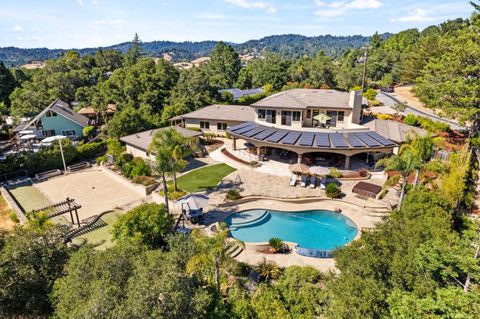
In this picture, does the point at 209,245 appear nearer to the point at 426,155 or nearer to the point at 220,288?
the point at 220,288

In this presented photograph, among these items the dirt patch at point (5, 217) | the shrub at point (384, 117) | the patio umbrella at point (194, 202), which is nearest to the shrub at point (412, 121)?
the shrub at point (384, 117)

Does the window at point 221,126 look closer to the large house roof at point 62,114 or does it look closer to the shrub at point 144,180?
the shrub at point 144,180

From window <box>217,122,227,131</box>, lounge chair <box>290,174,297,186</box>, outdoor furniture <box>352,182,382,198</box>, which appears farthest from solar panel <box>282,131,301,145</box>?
window <box>217,122,227,131</box>

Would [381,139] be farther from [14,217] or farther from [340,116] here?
[14,217]

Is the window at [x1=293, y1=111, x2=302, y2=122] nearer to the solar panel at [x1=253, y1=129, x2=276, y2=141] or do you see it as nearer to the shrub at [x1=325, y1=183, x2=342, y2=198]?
the solar panel at [x1=253, y1=129, x2=276, y2=141]

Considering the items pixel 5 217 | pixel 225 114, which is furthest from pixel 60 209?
pixel 225 114

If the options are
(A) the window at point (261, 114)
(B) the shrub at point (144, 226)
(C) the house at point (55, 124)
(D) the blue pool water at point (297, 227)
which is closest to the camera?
(B) the shrub at point (144, 226)

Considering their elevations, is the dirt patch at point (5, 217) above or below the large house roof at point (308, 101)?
below

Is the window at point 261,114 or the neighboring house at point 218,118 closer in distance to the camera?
the window at point 261,114
